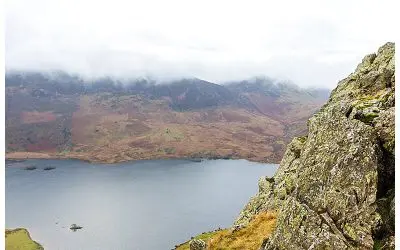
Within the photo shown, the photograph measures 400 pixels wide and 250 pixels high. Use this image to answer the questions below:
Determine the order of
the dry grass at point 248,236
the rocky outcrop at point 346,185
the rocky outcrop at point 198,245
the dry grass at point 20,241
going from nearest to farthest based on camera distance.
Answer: the rocky outcrop at point 346,185 < the dry grass at point 248,236 < the rocky outcrop at point 198,245 < the dry grass at point 20,241

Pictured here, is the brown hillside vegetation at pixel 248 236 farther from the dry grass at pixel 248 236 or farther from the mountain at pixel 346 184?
the mountain at pixel 346 184

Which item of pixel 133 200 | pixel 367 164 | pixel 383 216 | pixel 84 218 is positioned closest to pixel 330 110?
pixel 367 164

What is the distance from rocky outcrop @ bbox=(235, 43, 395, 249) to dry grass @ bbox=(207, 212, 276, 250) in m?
5.89

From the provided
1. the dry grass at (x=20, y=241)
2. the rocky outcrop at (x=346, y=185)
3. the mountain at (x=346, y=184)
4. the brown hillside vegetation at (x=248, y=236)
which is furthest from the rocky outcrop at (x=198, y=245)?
the dry grass at (x=20, y=241)

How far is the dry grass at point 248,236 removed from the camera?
1164 inches

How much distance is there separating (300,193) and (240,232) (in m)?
11.2

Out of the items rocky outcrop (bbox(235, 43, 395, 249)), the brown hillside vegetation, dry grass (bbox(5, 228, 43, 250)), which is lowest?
dry grass (bbox(5, 228, 43, 250))

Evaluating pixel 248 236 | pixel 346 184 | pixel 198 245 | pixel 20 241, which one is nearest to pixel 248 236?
pixel 248 236

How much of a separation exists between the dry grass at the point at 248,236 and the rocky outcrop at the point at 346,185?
232 inches

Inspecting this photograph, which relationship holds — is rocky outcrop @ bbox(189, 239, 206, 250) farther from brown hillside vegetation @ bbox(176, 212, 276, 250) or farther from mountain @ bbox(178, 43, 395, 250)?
mountain @ bbox(178, 43, 395, 250)

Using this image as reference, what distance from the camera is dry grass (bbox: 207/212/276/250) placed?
97.0 feet

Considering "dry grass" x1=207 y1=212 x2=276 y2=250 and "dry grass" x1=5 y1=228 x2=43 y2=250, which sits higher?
"dry grass" x1=207 y1=212 x2=276 y2=250

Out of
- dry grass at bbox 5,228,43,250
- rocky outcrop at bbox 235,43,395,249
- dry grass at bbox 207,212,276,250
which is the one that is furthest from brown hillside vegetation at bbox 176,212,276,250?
dry grass at bbox 5,228,43,250

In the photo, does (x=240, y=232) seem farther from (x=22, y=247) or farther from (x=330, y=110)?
(x=22, y=247)
